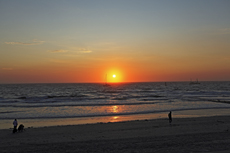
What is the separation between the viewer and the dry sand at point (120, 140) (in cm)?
1084

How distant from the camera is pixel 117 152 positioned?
1027 centimetres

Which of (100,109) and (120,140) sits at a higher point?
(120,140)

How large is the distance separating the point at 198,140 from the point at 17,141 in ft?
37.9

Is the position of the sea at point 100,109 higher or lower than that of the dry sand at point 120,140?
lower

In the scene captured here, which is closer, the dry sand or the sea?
the dry sand

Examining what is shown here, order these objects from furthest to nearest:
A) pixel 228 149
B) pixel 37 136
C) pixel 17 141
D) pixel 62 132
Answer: pixel 62 132, pixel 37 136, pixel 17 141, pixel 228 149

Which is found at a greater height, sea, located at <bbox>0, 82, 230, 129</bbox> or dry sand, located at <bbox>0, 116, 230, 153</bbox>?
dry sand, located at <bbox>0, 116, 230, 153</bbox>

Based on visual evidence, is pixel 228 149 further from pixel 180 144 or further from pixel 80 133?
pixel 80 133

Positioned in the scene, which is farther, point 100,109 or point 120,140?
point 100,109

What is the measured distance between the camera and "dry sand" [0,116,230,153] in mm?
10836

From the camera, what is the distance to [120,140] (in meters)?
12.6

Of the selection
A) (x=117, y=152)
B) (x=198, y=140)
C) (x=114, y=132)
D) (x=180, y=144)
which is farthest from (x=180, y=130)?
(x=117, y=152)

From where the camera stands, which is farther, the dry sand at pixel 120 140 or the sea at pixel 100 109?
the sea at pixel 100 109

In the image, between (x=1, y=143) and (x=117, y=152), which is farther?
(x=1, y=143)
